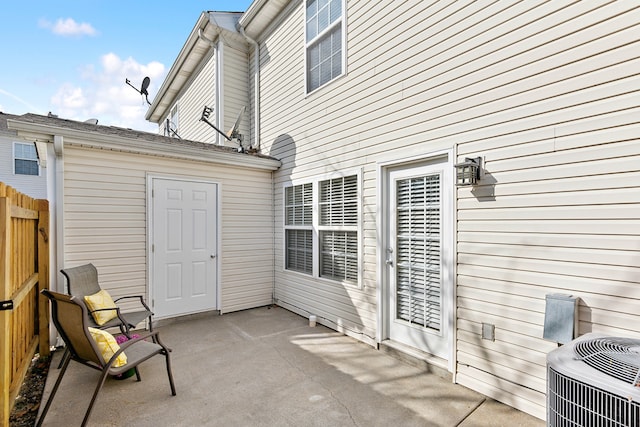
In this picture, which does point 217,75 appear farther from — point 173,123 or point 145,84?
point 173,123

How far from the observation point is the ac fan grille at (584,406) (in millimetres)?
1119

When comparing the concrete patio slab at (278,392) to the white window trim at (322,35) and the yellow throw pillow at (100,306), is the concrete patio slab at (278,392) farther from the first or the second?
the white window trim at (322,35)

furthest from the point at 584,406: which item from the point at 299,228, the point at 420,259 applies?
the point at 299,228

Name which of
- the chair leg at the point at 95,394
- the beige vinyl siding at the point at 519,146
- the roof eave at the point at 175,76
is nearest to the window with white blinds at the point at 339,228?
the beige vinyl siding at the point at 519,146

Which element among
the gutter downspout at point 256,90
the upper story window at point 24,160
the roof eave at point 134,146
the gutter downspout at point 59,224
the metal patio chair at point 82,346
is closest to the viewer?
the metal patio chair at point 82,346

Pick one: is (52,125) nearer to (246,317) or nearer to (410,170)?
(246,317)

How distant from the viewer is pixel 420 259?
3.25m

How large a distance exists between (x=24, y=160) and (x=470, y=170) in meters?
14.7

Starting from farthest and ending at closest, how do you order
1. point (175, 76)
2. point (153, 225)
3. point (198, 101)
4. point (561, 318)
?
point (175, 76), point (198, 101), point (153, 225), point (561, 318)

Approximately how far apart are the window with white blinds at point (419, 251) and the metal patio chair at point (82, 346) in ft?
8.02

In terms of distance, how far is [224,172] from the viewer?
514 cm

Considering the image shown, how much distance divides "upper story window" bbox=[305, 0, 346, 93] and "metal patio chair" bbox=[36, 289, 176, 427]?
386cm

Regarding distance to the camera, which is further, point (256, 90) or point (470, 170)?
point (256, 90)

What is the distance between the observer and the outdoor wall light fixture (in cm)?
265
